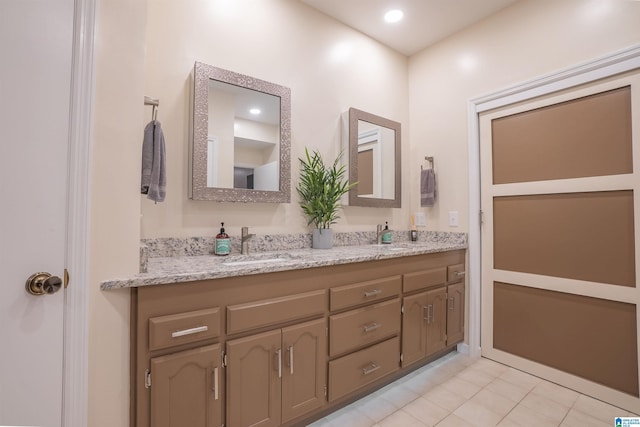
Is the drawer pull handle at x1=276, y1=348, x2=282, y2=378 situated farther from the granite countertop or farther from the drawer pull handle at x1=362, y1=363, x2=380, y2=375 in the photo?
the drawer pull handle at x1=362, y1=363, x2=380, y2=375

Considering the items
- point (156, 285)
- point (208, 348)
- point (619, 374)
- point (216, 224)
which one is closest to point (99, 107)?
point (156, 285)

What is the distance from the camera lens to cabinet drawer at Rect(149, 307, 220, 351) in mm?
1041

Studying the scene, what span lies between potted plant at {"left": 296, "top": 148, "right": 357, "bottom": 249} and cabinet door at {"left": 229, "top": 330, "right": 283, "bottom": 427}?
0.89 metres

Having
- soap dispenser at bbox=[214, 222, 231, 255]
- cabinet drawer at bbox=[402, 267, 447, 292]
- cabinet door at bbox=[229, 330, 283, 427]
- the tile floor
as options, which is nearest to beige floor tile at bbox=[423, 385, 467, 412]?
A: the tile floor

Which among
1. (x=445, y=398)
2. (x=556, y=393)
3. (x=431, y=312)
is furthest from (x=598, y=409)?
(x=431, y=312)

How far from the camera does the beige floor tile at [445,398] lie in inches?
67.0

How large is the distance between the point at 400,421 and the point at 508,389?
2.76ft

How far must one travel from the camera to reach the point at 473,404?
1710 mm

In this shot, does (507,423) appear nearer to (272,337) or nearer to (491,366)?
(491,366)

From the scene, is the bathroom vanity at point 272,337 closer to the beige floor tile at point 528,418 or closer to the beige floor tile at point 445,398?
the beige floor tile at point 445,398

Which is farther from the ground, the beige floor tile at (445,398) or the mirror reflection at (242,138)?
the mirror reflection at (242,138)

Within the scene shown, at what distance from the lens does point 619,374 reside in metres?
1.70

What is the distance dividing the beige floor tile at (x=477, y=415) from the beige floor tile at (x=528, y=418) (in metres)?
0.07

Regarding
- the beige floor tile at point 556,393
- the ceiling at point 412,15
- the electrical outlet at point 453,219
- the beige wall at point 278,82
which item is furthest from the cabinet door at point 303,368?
the ceiling at point 412,15
